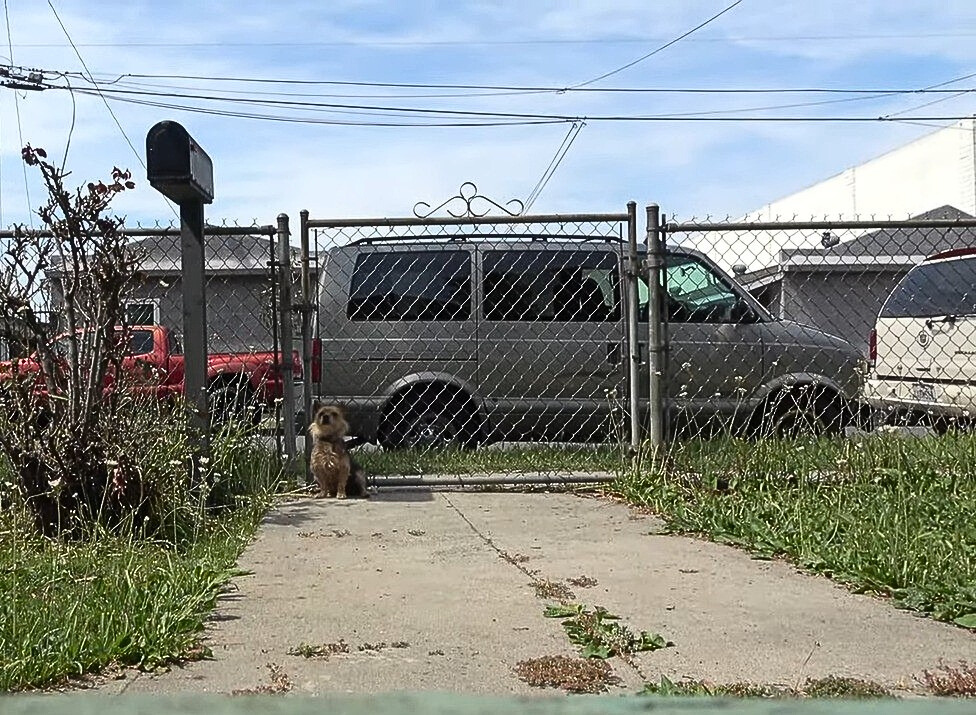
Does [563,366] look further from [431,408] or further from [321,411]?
[321,411]

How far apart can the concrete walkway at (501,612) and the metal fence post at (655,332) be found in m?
1.14

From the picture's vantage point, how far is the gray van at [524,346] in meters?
9.09

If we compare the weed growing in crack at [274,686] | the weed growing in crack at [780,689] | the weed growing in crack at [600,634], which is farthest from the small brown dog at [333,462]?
the weed growing in crack at [780,689]

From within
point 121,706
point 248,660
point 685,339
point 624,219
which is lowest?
point 248,660

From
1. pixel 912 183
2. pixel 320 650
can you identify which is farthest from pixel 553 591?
pixel 912 183

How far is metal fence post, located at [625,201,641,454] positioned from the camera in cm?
764

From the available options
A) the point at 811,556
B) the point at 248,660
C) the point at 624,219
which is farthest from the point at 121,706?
the point at 624,219

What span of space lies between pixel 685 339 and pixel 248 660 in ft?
19.1

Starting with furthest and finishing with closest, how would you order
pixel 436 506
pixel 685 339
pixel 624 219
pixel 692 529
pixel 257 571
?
pixel 685 339 < pixel 624 219 < pixel 436 506 < pixel 692 529 < pixel 257 571

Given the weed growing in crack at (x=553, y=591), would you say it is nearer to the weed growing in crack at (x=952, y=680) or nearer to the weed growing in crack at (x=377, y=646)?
the weed growing in crack at (x=377, y=646)

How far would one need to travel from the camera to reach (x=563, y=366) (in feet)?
30.3

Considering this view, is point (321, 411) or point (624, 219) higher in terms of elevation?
point (624, 219)

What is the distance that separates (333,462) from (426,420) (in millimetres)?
2038

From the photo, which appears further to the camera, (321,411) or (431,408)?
(431,408)
